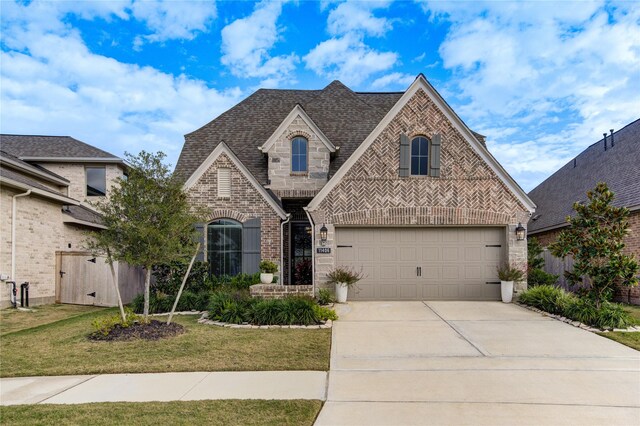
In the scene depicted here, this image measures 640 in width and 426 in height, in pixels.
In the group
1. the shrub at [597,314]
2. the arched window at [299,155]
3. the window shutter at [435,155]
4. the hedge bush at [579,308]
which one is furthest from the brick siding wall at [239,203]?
the shrub at [597,314]

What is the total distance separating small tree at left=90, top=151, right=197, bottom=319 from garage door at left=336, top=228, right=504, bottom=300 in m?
5.80

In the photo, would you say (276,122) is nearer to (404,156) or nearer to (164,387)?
(404,156)

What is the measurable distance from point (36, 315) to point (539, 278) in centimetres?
1631

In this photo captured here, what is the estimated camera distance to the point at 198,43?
15.0 metres

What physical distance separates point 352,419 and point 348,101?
55.8 ft

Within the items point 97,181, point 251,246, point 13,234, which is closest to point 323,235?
point 251,246

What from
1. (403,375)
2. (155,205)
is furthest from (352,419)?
(155,205)

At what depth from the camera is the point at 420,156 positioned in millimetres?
12969

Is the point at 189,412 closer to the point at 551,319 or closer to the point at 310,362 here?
the point at 310,362

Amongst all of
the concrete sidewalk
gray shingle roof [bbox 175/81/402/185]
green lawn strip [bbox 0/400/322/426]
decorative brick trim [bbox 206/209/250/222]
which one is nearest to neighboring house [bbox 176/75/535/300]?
decorative brick trim [bbox 206/209/250/222]

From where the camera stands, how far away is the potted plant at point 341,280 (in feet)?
40.1

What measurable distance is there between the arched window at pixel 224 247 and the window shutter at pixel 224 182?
0.98 metres

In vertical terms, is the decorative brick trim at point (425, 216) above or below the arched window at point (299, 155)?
below

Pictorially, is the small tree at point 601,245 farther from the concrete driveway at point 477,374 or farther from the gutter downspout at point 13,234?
the gutter downspout at point 13,234
